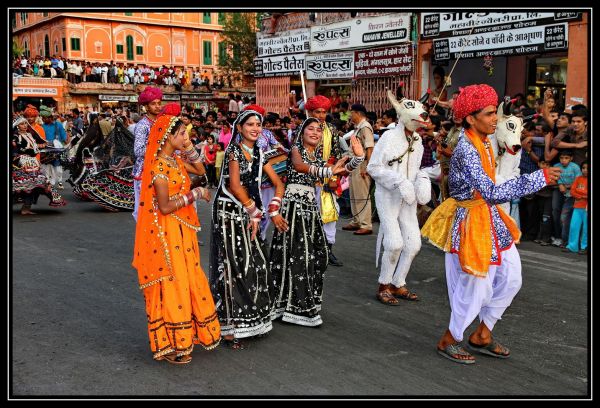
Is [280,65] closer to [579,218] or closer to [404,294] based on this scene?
[579,218]

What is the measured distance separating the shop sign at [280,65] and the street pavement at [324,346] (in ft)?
41.4

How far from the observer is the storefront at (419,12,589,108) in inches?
498

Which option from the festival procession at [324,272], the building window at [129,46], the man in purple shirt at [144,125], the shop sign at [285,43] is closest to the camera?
the festival procession at [324,272]

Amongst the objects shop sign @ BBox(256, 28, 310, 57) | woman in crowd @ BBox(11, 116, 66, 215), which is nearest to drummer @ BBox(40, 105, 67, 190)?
woman in crowd @ BBox(11, 116, 66, 215)

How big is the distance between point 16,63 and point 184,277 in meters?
40.9

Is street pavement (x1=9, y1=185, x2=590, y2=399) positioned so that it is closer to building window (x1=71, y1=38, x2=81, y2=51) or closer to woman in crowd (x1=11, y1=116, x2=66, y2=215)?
woman in crowd (x1=11, y1=116, x2=66, y2=215)

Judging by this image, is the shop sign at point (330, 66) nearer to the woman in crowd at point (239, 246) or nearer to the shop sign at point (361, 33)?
the shop sign at point (361, 33)

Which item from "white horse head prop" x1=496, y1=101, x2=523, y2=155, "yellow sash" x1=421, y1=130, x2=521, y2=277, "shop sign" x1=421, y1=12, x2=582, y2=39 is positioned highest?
"shop sign" x1=421, y1=12, x2=582, y2=39

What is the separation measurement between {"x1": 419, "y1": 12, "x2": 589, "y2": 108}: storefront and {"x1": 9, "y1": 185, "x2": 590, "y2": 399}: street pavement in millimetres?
6307

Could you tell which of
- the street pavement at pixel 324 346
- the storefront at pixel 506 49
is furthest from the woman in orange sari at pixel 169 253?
the storefront at pixel 506 49

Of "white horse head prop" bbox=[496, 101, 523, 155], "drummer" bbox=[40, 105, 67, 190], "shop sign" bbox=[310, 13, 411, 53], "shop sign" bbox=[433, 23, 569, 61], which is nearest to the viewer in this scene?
"white horse head prop" bbox=[496, 101, 523, 155]

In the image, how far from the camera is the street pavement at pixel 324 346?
4328 millimetres
